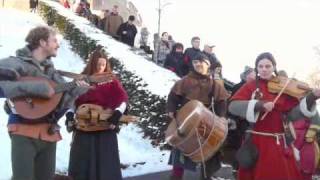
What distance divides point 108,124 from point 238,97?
1656 mm

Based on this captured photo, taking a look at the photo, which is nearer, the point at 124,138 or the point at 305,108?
the point at 305,108

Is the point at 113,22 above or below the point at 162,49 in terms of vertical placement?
above

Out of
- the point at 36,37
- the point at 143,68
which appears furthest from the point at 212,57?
the point at 36,37

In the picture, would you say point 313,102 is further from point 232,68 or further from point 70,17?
point 232,68

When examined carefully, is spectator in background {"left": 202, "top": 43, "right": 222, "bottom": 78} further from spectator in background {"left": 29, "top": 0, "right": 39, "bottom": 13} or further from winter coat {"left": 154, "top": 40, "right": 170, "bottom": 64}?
spectator in background {"left": 29, "top": 0, "right": 39, "bottom": 13}

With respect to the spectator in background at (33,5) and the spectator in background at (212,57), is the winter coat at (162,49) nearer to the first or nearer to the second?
the spectator in background at (212,57)

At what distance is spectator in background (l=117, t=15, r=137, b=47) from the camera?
17.9m

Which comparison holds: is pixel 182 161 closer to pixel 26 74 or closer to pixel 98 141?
pixel 98 141

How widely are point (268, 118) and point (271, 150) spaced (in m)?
0.31

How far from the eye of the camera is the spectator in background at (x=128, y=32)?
17906mm

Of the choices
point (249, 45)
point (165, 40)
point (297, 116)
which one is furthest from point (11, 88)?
point (249, 45)

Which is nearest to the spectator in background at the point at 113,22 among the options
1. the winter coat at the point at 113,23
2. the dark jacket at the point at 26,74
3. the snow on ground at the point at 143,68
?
the winter coat at the point at 113,23

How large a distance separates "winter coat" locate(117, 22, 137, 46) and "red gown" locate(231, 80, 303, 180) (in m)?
11.9

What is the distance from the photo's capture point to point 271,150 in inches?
237
